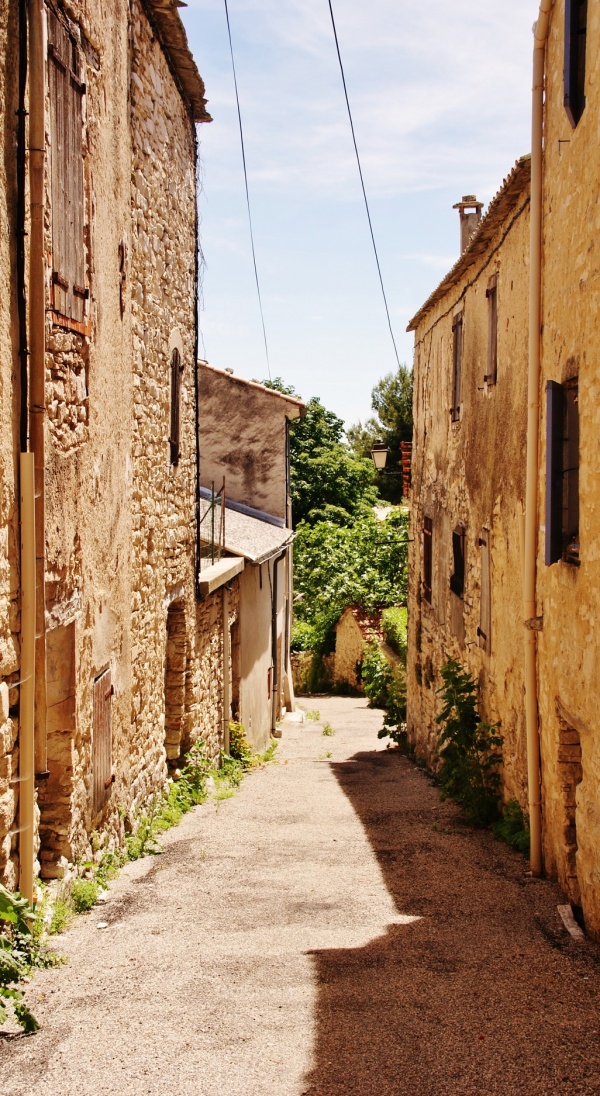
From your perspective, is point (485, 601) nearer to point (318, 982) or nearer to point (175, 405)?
point (175, 405)

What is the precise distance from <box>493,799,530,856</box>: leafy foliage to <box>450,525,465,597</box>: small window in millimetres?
3235

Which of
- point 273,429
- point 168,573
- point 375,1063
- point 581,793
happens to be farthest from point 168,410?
point 273,429

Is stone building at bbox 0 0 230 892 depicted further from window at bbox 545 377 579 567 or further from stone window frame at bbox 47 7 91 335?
window at bbox 545 377 579 567

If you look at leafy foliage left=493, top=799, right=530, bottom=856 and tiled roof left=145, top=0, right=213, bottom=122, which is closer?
leafy foliage left=493, top=799, right=530, bottom=856

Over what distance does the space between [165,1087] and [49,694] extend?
244 centimetres

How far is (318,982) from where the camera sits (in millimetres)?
4621

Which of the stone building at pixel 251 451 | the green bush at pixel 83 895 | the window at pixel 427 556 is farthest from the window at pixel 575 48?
the stone building at pixel 251 451

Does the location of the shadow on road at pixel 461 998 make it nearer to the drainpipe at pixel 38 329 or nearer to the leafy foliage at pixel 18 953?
the leafy foliage at pixel 18 953

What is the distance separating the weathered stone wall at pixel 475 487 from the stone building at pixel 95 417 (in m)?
2.92

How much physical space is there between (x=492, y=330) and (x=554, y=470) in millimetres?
3505

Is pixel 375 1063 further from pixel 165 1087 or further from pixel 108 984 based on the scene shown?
pixel 108 984

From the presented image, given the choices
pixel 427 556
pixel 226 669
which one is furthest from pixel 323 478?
pixel 226 669

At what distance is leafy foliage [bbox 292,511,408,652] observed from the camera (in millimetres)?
24969

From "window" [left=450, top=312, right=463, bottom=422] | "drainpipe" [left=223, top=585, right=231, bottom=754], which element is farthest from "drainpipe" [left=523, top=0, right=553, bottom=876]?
"drainpipe" [left=223, top=585, right=231, bottom=754]
